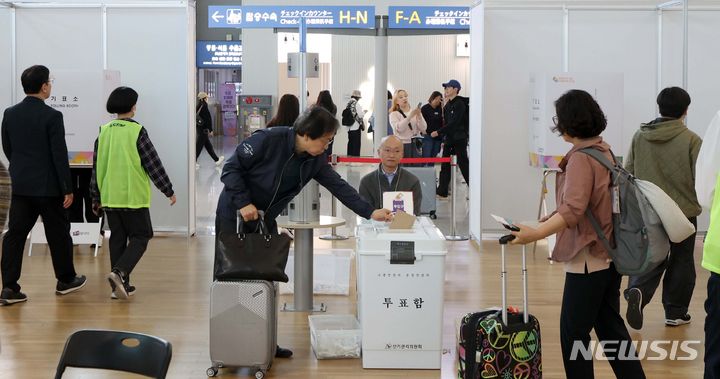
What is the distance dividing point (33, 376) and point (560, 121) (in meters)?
2.82

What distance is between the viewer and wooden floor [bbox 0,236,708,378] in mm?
4965

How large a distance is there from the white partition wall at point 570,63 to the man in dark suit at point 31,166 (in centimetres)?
410

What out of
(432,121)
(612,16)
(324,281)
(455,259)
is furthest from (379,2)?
(324,281)

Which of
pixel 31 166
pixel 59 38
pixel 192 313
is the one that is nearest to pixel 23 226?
pixel 31 166

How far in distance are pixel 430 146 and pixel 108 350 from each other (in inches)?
457

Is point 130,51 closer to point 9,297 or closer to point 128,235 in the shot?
point 128,235

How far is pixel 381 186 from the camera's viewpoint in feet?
22.4

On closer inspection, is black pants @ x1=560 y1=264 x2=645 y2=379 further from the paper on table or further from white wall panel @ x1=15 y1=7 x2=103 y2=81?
white wall panel @ x1=15 y1=7 x2=103 y2=81

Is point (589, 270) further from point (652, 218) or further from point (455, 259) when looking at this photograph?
point (455, 259)

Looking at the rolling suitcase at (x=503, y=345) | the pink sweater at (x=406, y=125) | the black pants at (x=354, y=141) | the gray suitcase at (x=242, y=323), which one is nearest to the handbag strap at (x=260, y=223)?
the gray suitcase at (x=242, y=323)

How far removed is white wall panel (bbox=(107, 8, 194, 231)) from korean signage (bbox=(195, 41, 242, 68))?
20.2m

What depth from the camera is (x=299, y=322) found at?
5984 mm

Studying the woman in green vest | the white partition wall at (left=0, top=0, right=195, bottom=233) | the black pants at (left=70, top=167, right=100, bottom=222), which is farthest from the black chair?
the white partition wall at (left=0, top=0, right=195, bottom=233)

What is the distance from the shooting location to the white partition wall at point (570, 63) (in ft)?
30.0
